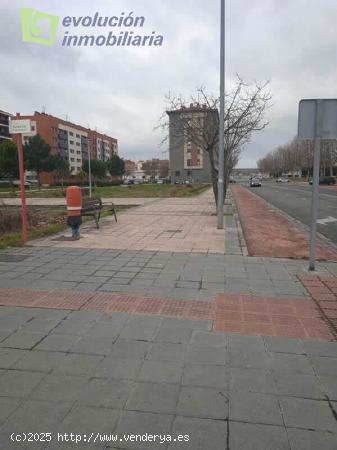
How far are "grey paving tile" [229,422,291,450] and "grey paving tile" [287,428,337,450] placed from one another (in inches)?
1.7

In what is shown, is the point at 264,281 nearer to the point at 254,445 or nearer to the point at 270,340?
the point at 270,340

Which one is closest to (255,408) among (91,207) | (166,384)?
(166,384)

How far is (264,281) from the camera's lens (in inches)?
219

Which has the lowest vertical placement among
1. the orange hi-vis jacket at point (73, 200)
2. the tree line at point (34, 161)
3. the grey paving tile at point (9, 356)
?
the grey paving tile at point (9, 356)

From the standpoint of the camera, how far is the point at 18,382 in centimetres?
290

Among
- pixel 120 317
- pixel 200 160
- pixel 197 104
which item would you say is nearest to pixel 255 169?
pixel 200 160

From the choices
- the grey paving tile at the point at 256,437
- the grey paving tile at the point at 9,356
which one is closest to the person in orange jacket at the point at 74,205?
the grey paving tile at the point at 9,356

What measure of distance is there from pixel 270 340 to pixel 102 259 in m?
4.11

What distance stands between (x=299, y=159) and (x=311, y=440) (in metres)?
101

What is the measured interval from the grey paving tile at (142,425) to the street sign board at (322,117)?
478 centimetres

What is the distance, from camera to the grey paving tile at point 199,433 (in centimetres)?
222

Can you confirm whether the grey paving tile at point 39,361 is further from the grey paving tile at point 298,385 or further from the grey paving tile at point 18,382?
the grey paving tile at point 298,385

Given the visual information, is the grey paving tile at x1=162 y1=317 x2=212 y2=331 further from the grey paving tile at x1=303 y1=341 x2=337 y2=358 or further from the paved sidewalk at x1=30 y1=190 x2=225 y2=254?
the paved sidewalk at x1=30 y1=190 x2=225 y2=254

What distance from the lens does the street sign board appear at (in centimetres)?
569
